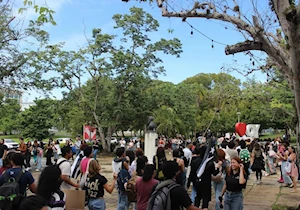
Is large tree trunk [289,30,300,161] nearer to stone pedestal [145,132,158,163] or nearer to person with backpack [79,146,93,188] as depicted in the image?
person with backpack [79,146,93,188]

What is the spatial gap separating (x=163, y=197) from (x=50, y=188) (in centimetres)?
116

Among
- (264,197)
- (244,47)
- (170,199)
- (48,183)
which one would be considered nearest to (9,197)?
(48,183)

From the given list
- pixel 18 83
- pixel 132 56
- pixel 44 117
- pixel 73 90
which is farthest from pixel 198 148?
pixel 44 117

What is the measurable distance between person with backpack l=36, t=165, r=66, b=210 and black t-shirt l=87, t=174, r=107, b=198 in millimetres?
1117

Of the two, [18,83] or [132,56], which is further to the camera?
[132,56]

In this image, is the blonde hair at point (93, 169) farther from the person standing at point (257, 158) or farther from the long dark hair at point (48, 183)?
the person standing at point (257, 158)

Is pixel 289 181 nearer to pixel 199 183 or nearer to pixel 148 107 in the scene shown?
pixel 199 183

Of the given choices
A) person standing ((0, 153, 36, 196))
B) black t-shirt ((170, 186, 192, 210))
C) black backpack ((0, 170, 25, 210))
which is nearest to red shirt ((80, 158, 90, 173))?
person standing ((0, 153, 36, 196))

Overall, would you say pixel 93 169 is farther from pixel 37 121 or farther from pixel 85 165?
pixel 37 121

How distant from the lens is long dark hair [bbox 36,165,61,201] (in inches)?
138

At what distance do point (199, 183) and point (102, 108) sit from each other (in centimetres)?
2088

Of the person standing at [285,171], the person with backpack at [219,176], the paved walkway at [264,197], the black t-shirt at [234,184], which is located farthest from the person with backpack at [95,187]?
the person standing at [285,171]

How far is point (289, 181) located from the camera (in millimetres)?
11727

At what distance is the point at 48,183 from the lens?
350 cm
